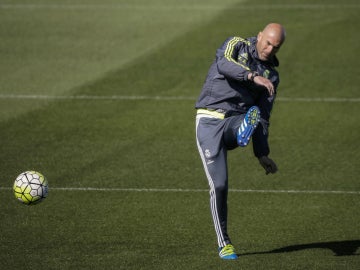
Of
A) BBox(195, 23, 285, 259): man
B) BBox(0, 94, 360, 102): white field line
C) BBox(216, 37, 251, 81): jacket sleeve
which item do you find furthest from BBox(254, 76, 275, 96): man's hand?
BBox(0, 94, 360, 102): white field line

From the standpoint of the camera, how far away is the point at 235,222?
11875 millimetres

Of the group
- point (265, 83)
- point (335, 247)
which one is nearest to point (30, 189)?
point (265, 83)

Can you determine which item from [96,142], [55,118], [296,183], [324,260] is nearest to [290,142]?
[296,183]

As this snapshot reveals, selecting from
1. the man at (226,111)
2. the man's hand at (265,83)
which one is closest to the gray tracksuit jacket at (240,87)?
the man at (226,111)

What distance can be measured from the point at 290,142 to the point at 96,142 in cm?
340

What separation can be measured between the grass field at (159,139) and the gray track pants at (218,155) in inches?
20.6

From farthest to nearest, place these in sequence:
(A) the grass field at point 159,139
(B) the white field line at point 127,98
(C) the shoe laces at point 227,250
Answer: (B) the white field line at point 127,98
(A) the grass field at point 159,139
(C) the shoe laces at point 227,250

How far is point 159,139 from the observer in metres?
15.8

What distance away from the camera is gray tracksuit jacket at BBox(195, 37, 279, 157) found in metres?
10.0

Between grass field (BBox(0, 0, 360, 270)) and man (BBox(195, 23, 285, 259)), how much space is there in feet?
2.63

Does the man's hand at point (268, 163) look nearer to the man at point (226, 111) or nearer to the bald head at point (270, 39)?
the man at point (226, 111)

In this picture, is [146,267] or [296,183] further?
[296,183]

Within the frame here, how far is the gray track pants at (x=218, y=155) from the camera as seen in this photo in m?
10.1

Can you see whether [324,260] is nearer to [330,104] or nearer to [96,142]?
[96,142]
